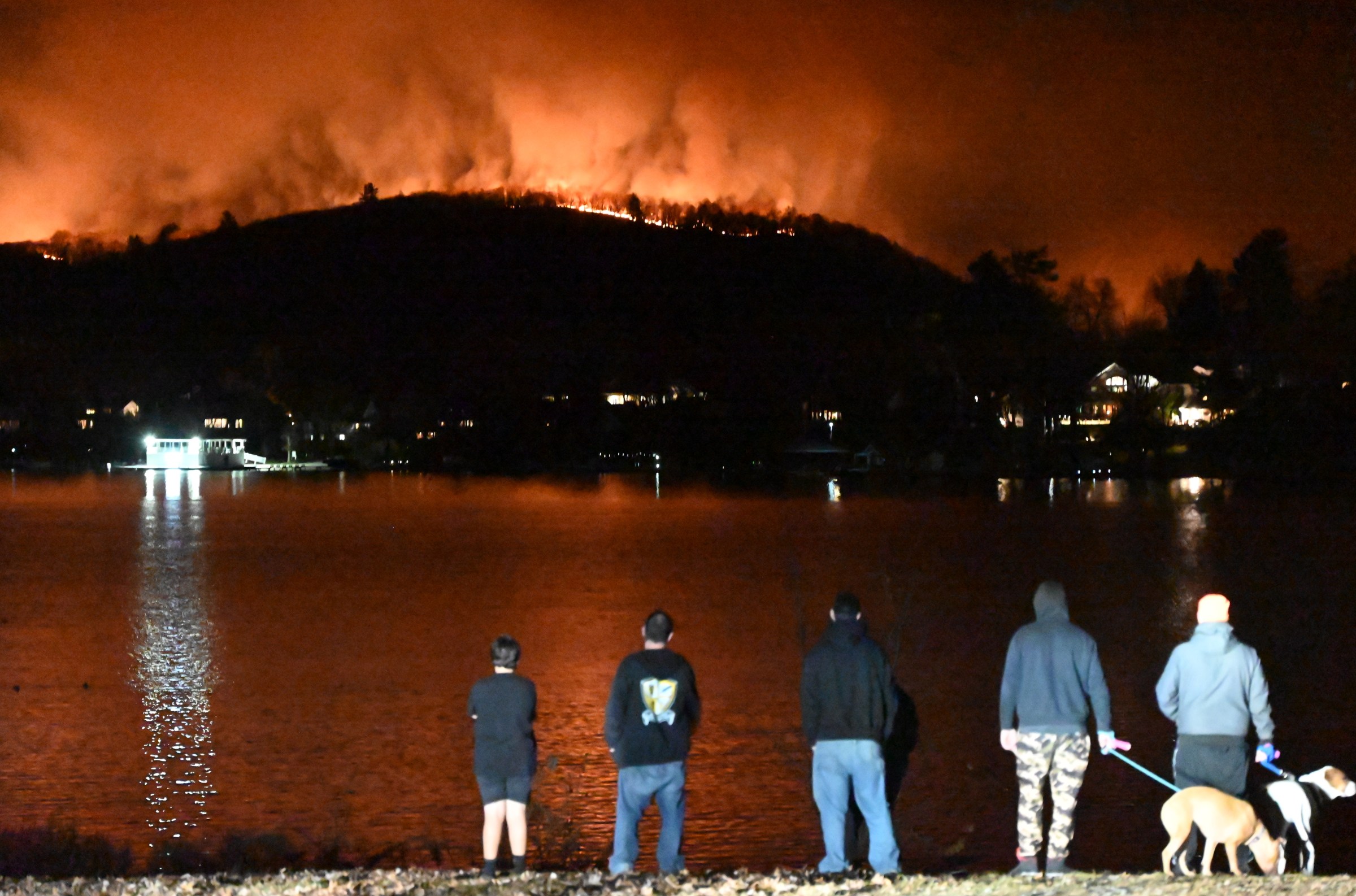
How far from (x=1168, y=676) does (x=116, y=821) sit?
836 cm

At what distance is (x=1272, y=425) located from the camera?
98.4 m

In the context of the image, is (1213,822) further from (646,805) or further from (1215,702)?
(646,805)

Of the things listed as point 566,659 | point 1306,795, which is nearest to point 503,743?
point 1306,795

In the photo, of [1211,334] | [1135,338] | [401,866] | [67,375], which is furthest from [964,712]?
[67,375]

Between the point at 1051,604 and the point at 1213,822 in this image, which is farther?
the point at 1051,604

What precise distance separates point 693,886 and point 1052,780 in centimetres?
242

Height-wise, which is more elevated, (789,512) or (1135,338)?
(1135,338)

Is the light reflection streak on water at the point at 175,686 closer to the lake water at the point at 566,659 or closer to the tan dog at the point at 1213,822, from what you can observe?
the lake water at the point at 566,659

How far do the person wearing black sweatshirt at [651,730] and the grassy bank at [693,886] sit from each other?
693 millimetres

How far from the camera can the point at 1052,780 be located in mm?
8703

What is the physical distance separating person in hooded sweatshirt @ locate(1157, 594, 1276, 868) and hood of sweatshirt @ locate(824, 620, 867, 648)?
176cm

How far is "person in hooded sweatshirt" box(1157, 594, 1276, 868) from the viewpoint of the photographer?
27.6 ft

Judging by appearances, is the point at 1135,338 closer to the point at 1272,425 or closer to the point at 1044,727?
the point at 1272,425

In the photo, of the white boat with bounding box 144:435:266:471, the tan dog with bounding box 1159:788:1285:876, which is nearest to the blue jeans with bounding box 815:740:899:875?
the tan dog with bounding box 1159:788:1285:876
